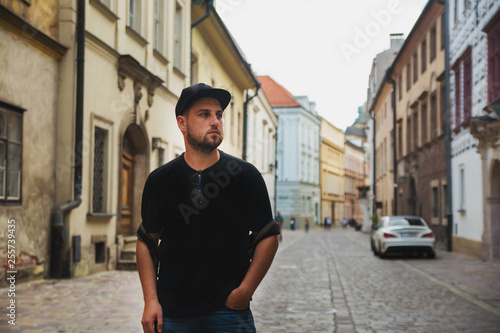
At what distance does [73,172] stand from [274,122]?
136ft

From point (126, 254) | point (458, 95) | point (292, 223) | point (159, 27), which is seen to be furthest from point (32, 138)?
point (292, 223)

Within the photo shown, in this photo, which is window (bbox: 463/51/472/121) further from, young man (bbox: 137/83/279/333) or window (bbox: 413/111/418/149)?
young man (bbox: 137/83/279/333)

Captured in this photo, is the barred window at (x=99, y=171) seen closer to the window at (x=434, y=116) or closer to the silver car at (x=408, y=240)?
the silver car at (x=408, y=240)

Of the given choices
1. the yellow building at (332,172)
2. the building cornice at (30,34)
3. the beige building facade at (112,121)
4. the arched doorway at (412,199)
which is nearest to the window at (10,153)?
the building cornice at (30,34)

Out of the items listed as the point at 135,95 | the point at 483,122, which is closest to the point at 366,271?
the point at 483,122

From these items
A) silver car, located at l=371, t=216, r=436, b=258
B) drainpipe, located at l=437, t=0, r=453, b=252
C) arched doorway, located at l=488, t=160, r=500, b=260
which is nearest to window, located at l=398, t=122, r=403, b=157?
drainpipe, located at l=437, t=0, r=453, b=252

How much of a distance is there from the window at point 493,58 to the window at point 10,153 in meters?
12.6

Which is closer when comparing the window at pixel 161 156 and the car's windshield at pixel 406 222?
the window at pixel 161 156

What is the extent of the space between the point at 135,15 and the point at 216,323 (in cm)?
1568

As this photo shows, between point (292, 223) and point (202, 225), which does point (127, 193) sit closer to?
point (202, 225)

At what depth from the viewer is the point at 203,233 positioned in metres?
2.81

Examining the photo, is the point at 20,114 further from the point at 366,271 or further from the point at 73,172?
the point at 366,271

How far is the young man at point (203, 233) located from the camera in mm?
2777

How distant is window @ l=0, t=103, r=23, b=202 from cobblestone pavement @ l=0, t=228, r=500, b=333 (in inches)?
62.9
